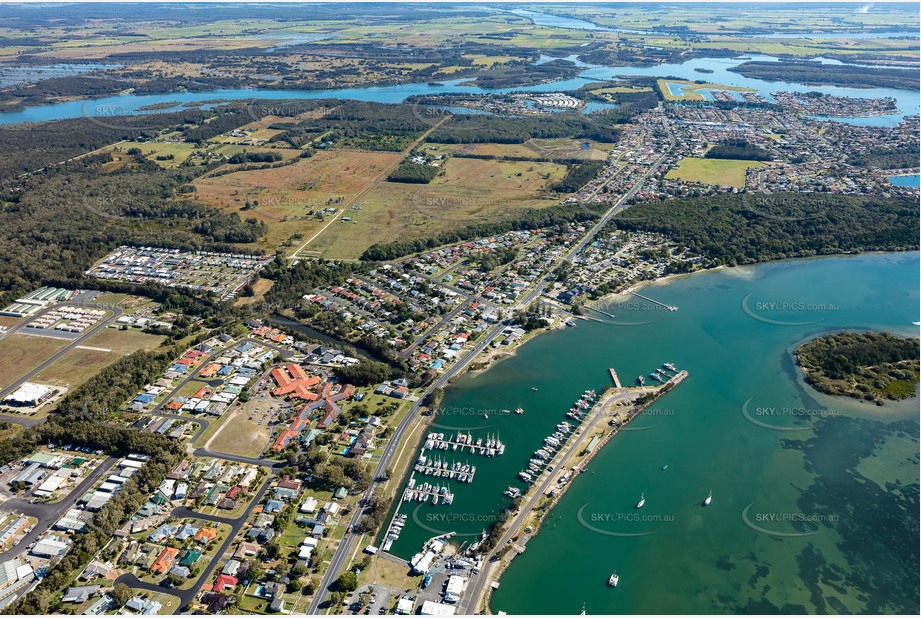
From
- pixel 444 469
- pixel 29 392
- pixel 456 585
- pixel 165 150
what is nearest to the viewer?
pixel 456 585

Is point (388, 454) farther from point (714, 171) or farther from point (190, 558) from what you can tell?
point (714, 171)

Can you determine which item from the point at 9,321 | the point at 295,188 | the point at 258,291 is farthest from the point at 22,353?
the point at 295,188

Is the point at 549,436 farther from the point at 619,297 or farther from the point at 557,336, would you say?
the point at 619,297

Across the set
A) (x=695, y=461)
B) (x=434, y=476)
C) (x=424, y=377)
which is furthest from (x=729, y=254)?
(x=434, y=476)

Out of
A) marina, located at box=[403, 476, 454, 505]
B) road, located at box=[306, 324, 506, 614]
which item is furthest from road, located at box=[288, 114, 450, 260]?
marina, located at box=[403, 476, 454, 505]

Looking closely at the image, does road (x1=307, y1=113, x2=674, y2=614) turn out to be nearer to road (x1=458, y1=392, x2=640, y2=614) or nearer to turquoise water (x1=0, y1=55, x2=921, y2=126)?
road (x1=458, y1=392, x2=640, y2=614)
